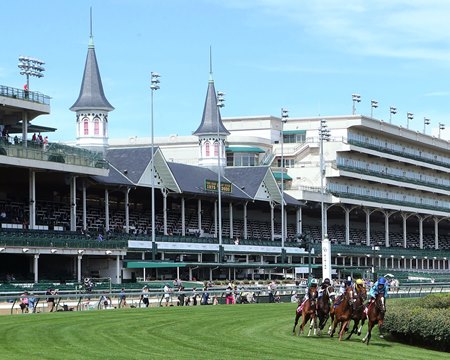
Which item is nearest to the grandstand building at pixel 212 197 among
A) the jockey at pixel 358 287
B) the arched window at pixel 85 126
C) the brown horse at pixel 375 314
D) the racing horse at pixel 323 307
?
the arched window at pixel 85 126

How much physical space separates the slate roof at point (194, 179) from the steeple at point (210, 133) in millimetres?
5122

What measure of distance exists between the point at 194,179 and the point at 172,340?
56801 mm

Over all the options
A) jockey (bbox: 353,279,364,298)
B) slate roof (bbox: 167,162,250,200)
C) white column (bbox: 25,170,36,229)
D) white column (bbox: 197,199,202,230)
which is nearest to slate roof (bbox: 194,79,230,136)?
slate roof (bbox: 167,162,250,200)

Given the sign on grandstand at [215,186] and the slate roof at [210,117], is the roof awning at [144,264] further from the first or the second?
the slate roof at [210,117]

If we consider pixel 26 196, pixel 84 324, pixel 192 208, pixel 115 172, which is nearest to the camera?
pixel 84 324

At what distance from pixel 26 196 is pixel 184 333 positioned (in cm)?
4105

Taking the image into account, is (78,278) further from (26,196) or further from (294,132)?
(294,132)

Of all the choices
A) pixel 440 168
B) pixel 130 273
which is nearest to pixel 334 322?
pixel 130 273

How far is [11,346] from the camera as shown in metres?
Result: 24.4

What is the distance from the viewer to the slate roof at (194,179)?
263 feet

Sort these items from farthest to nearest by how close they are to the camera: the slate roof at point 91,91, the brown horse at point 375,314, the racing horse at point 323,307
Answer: the slate roof at point 91,91 → the racing horse at point 323,307 → the brown horse at point 375,314

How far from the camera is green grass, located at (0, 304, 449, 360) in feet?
77.0

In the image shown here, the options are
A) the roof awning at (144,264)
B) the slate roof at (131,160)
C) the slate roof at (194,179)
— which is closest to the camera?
the roof awning at (144,264)

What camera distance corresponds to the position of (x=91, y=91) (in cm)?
8300
